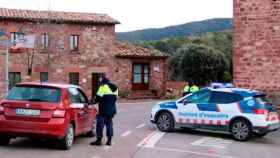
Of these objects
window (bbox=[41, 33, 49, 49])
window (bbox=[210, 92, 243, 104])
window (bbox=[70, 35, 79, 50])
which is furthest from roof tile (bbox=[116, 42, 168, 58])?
window (bbox=[210, 92, 243, 104])

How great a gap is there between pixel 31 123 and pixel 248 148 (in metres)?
5.68

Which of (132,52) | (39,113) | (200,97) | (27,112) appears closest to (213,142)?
(200,97)

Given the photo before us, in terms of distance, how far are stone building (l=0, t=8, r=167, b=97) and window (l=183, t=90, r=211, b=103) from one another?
20947 millimetres

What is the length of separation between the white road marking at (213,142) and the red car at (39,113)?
3729mm

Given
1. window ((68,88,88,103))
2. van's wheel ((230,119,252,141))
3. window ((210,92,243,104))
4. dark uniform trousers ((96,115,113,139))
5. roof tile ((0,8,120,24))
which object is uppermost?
roof tile ((0,8,120,24))

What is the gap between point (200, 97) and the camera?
50.5ft

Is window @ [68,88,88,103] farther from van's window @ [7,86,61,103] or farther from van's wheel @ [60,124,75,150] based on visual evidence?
van's wheel @ [60,124,75,150]

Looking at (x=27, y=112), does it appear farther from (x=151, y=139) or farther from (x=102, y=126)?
(x=151, y=139)

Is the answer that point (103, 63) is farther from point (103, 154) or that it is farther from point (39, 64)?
point (103, 154)

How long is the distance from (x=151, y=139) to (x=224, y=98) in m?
2.68

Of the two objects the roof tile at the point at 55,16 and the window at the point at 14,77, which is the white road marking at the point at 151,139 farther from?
the roof tile at the point at 55,16

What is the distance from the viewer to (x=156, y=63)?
3991cm

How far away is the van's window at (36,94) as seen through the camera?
36.0 feet

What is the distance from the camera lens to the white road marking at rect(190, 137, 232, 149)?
13109 mm
